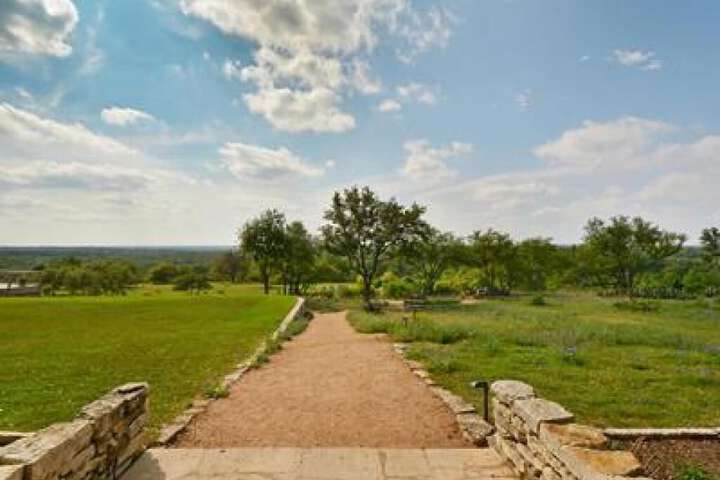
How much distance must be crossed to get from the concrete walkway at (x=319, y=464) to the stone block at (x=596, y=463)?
138 centimetres

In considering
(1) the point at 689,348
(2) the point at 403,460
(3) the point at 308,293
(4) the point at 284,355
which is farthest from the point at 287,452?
(3) the point at 308,293

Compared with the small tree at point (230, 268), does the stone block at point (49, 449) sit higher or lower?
lower

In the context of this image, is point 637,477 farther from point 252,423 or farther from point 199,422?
point 199,422

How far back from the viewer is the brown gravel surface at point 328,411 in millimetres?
6734

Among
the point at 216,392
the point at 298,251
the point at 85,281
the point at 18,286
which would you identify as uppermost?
the point at 298,251

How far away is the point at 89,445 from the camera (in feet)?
15.6

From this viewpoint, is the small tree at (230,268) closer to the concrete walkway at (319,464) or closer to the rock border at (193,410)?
the rock border at (193,410)

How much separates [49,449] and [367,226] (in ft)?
115

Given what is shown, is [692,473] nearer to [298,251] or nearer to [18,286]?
[298,251]

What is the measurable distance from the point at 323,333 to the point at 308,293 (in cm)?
3320

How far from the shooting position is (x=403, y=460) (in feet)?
19.2

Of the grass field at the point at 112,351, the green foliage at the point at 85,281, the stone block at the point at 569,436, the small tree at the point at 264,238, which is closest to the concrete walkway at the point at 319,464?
the stone block at the point at 569,436

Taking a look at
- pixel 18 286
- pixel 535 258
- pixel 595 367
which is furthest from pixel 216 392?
pixel 18 286

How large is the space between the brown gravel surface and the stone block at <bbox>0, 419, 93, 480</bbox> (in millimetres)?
2130
